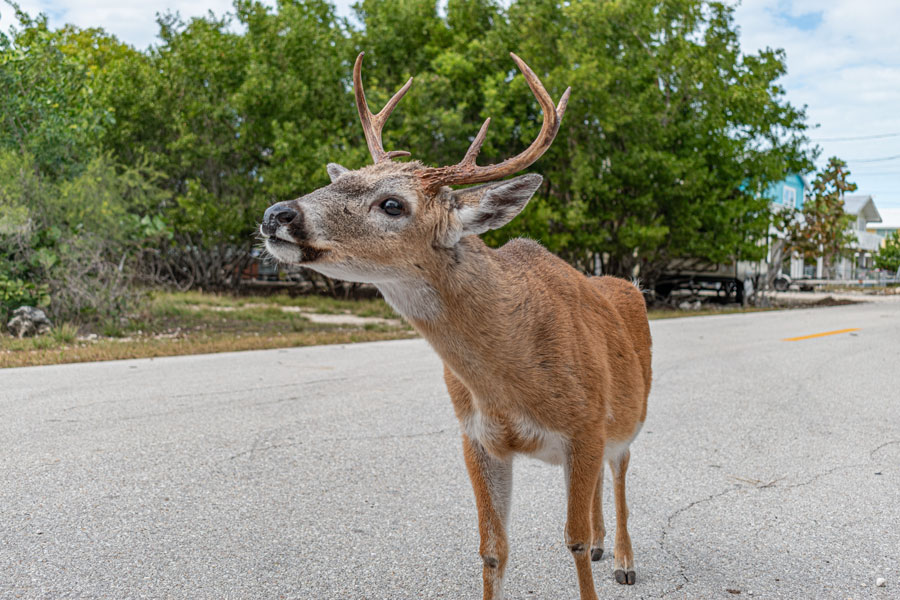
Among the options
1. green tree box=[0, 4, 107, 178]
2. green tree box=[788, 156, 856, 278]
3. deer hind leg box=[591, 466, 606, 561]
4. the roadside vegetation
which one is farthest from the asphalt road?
green tree box=[788, 156, 856, 278]

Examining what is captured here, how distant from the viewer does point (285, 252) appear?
2.86m

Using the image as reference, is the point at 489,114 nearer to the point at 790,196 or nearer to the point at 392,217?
the point at 392,217

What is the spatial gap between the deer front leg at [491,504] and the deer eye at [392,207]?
1.06 meters

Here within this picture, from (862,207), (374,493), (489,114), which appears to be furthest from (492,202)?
(862,207)

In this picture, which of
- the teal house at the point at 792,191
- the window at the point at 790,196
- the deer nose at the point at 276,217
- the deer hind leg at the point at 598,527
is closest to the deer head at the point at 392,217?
the deer nose at the point at 276,217

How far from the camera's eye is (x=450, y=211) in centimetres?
310

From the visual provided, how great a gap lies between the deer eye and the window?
165ft

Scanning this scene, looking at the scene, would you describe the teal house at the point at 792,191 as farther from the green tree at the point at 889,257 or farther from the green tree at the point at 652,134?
the green tree at the point at 652,134

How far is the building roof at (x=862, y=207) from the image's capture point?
60797 mm

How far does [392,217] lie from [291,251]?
42 centimetres

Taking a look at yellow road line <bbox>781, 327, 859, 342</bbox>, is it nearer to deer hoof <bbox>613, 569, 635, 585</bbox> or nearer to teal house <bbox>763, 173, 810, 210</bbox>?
deer hoof <bbox>613, 569, 635, 585</bbox>

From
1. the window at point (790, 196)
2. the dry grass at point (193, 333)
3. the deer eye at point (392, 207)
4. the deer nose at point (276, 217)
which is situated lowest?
the dry grass at point (193, 333)

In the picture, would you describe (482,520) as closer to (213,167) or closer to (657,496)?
(657,496)

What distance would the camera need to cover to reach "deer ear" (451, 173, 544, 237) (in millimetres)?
2951
